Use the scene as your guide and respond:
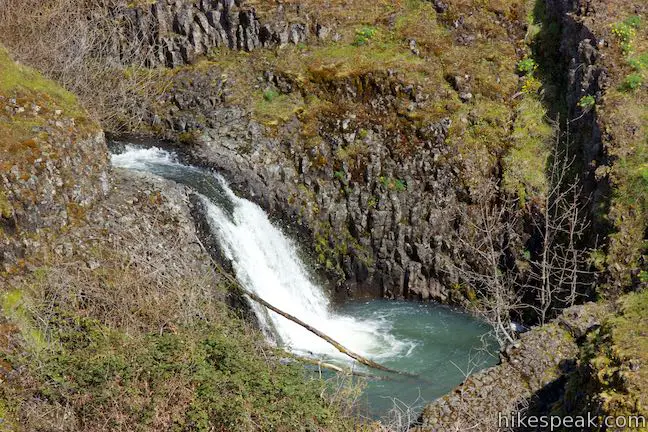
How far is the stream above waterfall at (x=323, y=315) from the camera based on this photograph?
570 inches

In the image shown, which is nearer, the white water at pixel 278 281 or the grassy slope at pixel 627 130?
the grassy slope at pixel 627 130

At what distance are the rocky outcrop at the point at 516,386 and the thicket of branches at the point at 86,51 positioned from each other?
13.3 metres

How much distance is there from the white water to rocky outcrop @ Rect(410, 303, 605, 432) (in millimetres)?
4725

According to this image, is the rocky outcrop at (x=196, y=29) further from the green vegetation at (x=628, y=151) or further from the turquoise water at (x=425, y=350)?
the turquoise water at (x=425, y=350)

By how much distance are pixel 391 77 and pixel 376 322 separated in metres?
7.86

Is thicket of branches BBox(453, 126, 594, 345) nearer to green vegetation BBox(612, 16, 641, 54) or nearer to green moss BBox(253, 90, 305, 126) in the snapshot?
green vegetation BBox(612, 16, 641, 54)

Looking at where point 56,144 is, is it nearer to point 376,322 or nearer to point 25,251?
point 25,251

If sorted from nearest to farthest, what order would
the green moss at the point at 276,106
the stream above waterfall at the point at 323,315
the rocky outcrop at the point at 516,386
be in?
the rocky outcrop at the point at 516,386 < the stream above waterfall at the point at 323,315 < the green moss at the point at 276,106

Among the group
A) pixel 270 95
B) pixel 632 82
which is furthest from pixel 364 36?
pixel 632 82

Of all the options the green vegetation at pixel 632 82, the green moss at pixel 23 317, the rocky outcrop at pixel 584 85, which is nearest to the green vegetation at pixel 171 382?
the green moss at pixel 23 317

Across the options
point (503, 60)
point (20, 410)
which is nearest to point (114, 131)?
point (20, 410)

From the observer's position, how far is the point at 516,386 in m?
10.4

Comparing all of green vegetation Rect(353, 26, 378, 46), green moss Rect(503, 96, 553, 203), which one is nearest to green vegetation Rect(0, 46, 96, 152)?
green vegetation Rect(353, 26, 378, 46)

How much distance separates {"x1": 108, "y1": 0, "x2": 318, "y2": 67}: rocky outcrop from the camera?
2142cm
